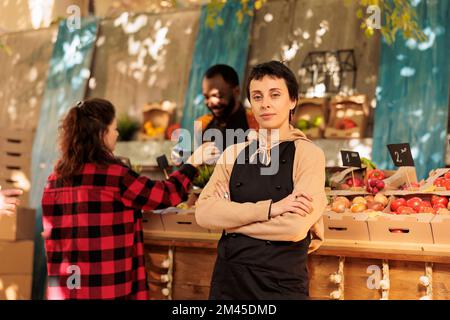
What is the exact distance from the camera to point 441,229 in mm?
2322

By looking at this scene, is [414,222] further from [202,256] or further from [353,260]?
[202,256]

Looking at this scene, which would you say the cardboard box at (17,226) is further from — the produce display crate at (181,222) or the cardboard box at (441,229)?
the cardboard box at (441,229)

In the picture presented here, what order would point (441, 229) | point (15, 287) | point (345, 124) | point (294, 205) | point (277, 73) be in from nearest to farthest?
point (294, 205), point (277, 73), point (441, 229), point (15, 287), point (345, 124)

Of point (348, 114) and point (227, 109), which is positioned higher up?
point (348, 114)

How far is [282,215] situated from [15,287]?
316cm

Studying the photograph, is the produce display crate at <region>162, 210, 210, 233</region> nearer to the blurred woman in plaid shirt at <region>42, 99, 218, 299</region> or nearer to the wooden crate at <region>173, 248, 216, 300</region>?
the wooden crate at <region>173, 248, 216, 300</region>

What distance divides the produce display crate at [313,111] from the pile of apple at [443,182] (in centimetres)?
243

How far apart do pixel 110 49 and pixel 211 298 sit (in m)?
5.35

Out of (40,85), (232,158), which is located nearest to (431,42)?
(232,158)

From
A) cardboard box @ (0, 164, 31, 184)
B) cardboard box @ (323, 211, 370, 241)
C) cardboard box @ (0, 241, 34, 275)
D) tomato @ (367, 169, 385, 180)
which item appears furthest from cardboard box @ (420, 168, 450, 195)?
cardboard box @ (0, 164, 31, 184)

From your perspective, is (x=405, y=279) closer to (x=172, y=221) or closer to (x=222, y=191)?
(x=222, y=191)

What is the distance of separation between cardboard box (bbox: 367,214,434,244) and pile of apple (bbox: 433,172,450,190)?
330mm

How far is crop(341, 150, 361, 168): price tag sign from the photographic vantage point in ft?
9.32

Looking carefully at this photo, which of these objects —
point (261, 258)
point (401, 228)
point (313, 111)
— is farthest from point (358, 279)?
point (313, 111)
